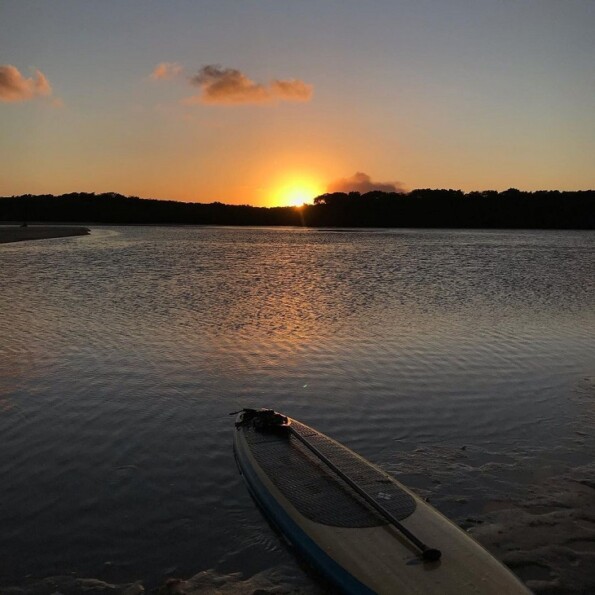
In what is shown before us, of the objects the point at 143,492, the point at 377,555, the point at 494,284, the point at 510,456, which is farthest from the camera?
the point at 494,284

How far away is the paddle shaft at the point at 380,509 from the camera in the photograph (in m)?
5.67

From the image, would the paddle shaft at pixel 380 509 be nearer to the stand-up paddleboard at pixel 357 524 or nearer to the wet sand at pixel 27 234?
the stand-up paddleboard at pixel 357 524

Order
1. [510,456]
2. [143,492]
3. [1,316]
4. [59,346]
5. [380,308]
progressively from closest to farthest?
[143,492], [510,456], [59,346], [1,316], [380,308]

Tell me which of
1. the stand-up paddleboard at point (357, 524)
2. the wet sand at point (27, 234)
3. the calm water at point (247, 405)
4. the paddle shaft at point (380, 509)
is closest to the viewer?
the stand-up paddleboard at point (357, 524)

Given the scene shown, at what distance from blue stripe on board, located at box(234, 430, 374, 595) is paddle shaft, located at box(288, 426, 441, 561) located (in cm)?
78

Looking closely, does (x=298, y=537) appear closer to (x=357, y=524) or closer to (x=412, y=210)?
(x=357, y=524)

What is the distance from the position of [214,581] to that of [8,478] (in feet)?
13.2

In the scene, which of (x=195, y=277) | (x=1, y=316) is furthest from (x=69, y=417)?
(x=195, y=277)

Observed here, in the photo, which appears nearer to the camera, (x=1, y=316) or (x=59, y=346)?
(x=59, y=346)

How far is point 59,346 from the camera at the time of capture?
16.0m

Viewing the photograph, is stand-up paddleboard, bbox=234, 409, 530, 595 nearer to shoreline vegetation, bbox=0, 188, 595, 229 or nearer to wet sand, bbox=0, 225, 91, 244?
wet sand, bbox=0, 225, 91, 244

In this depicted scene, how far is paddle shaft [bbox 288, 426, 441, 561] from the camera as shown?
5.67 metres

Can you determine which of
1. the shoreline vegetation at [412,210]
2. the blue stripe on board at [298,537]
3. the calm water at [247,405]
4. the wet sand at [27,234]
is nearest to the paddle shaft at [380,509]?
the blue stripe on board at [298,537]

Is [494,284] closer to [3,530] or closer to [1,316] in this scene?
[1,316]
